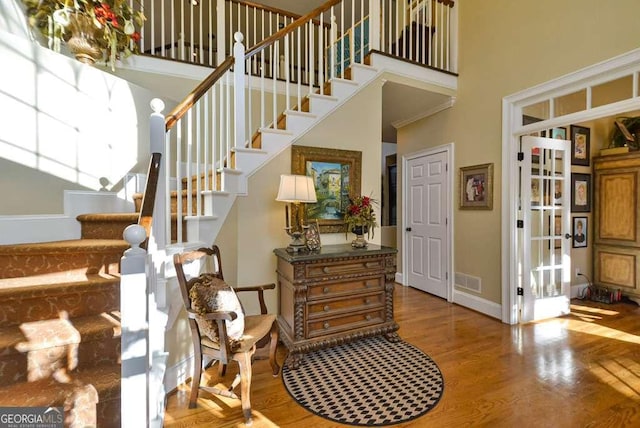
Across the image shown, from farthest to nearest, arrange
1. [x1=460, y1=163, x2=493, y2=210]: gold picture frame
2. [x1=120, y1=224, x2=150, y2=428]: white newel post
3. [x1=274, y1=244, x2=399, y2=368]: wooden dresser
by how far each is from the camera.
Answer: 1. [x1=460, y1=163, x2=493, y2=210]: gold picture frame
2. [x1=274, y1=244, x2=399, y2=368]: wooden dresser
3. [x1=120, y1=224, x2=150, y2=428]: white newel post

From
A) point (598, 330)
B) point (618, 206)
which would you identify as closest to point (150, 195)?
point (598, 330)

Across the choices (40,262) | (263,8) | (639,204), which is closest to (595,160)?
(639,204)

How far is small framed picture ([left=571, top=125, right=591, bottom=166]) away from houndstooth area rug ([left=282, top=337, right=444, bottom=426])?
12.0 feet

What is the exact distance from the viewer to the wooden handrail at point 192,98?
1.82 meters

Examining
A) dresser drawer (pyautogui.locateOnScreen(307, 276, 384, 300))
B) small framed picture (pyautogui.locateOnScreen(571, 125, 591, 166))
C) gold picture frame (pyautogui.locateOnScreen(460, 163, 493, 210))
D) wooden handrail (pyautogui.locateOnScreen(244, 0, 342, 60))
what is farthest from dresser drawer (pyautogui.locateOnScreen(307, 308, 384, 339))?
small framed picture (pyautogui.locateOnScreen(571, 125, 591, 166))

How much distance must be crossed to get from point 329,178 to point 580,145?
3.75 meters

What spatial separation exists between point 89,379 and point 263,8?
154 inches

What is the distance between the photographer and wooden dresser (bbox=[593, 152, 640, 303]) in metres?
3.76

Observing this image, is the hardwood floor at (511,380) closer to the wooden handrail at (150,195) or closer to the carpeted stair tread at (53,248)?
the carpeted stair tread at (53,248)

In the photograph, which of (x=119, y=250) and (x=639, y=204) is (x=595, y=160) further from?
(x=119, y=250)

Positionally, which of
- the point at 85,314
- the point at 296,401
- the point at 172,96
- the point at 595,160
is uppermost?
the point at 172,96

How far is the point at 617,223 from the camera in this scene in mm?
3928

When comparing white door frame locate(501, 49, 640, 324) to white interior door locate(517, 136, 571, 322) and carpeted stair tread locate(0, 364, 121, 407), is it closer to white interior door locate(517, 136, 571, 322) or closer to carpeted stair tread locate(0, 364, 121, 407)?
white interior door locate(517, 136, 571, 322)

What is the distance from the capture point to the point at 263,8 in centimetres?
349
